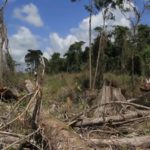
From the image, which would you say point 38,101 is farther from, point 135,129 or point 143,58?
point 143,58

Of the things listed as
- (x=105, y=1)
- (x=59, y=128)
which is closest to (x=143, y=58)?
(x=105, y=1)

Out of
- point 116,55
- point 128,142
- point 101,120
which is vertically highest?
point 116,55

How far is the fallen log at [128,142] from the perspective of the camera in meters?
6.00

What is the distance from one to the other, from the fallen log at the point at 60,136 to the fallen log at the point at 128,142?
336mm

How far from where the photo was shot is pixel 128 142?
6.10 metres

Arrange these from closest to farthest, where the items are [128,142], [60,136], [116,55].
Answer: [60,136] → [128,142] → [116,55]

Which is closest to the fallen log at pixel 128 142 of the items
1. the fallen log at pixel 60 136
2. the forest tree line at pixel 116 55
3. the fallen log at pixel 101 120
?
the fallen log at pixel 60 136

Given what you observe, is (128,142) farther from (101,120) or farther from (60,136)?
(101,120)

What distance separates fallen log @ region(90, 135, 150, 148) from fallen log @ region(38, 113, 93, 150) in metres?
A: 0.34

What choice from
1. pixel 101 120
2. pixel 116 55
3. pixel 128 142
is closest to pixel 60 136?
pixel 128 142

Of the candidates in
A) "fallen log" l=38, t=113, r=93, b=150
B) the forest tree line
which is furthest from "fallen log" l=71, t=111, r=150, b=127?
the forest tree line

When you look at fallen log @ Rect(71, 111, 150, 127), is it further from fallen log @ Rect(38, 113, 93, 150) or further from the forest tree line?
the forest tree line

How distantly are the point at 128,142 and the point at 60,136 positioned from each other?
3.23 ft

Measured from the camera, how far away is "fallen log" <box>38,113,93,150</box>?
220 inches
